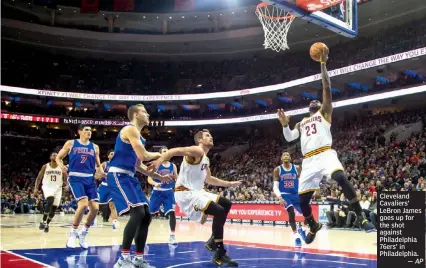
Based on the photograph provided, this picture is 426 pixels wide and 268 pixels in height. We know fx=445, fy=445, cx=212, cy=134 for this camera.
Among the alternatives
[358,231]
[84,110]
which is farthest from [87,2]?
[358,231]

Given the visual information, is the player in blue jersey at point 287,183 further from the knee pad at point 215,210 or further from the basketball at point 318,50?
the basketball at point 318,50

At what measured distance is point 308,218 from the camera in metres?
6.76

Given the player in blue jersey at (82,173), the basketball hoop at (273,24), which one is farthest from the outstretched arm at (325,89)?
the basketball hoop at (273,24)

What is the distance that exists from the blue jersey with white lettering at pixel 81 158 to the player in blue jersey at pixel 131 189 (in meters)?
2.94

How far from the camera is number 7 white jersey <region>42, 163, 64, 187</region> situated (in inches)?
452

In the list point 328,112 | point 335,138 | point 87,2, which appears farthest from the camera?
point 87,2

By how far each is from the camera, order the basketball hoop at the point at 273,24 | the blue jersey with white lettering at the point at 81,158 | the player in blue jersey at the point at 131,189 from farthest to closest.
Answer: the basketball hoop at the point at 273,24 < the blue jersey with white lettering at the point at 81,158 < the player in blue jersey at the point at 131,189

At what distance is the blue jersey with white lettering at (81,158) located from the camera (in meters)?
8.69

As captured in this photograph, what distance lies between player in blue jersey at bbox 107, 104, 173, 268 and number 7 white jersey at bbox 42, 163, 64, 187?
613 centimetres

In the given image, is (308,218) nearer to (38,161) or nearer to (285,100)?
(285,100)

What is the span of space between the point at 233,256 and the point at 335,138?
23.4 metres

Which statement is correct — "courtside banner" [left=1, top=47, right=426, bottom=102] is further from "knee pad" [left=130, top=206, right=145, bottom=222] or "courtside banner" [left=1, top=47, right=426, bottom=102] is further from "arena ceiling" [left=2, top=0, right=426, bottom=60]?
"knee pad" [left=130, top=206, right=145, bottom=222]

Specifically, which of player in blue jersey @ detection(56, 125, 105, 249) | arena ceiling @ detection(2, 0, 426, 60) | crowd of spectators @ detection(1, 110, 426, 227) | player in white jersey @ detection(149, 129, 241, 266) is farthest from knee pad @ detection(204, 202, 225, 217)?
arena ceiling @ detection(2, 0, 426, 60)

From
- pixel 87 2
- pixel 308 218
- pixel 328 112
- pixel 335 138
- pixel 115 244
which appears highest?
pixel 87 2
